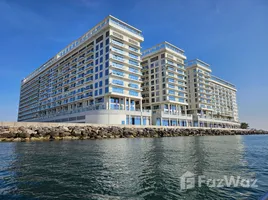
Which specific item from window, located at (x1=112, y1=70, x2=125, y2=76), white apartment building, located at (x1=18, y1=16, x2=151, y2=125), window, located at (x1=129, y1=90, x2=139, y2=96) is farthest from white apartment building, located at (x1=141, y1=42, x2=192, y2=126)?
window, located at (x1=112, y1=70, x2=125, y2=76)

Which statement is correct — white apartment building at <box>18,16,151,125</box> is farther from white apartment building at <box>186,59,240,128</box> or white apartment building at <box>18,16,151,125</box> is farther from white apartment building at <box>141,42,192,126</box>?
white apartment building at <box>186,59,240,128</box>

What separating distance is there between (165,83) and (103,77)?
2949 cm

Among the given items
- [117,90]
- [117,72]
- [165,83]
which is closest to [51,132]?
[117,90]

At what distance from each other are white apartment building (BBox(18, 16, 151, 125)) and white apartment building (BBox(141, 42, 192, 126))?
9.21 m

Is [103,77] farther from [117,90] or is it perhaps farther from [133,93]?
[133,93]

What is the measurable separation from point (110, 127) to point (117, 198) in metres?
40.7

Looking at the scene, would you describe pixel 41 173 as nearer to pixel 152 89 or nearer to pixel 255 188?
pixel 255 188

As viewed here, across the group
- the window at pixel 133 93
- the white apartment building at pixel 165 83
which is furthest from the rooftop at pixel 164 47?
the window at pixel 133 93

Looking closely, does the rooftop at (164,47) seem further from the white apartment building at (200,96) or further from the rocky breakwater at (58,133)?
the rocky breakwater at (58,133)

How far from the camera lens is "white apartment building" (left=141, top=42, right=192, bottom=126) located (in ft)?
265

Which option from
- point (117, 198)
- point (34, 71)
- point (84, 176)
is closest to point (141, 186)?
point (117, 198)

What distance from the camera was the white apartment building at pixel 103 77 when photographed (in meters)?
62.4

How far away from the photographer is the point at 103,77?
64250mm

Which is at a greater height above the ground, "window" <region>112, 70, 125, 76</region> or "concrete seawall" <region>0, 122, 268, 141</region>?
"window" <region>112, 70, 125, 76</region>
